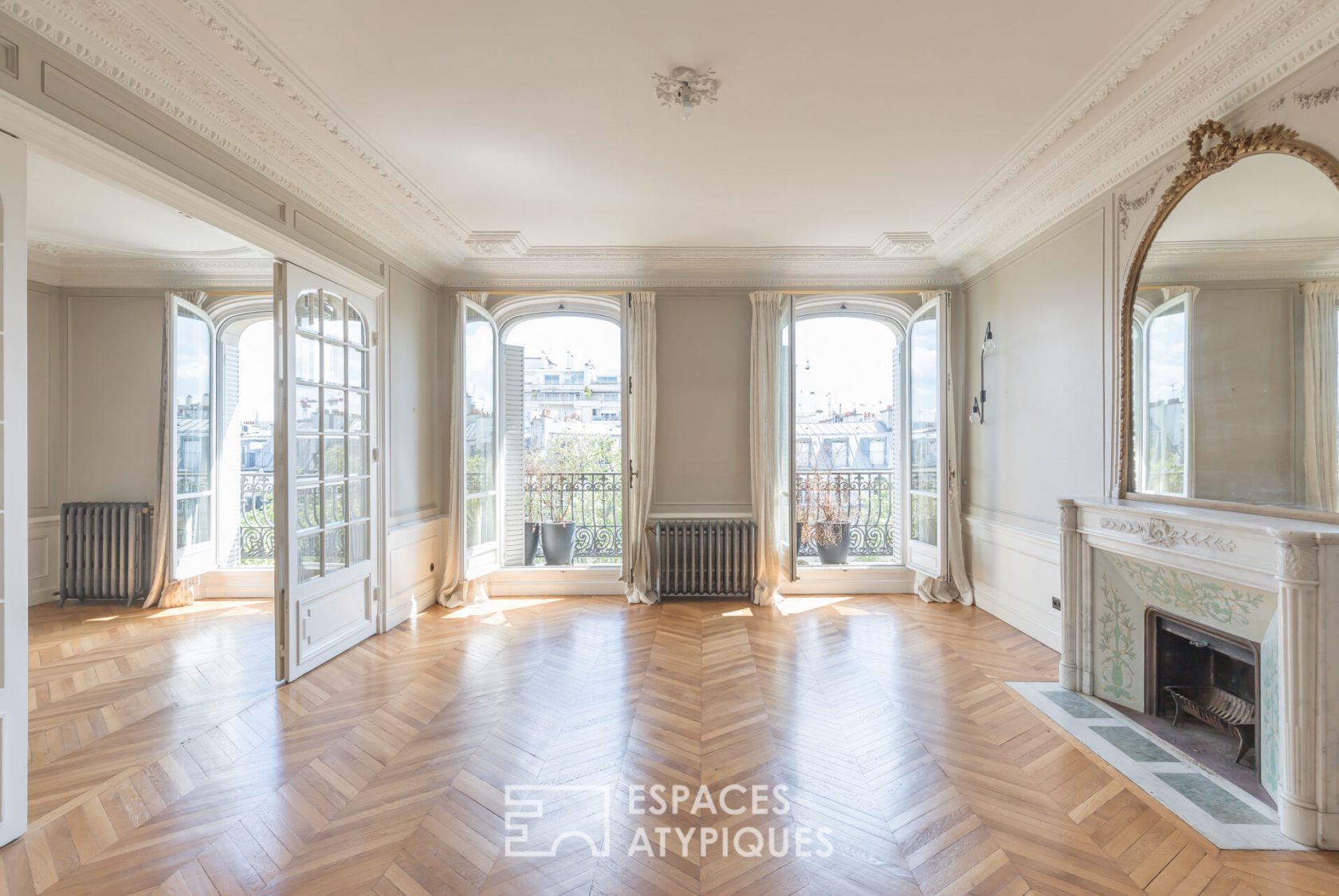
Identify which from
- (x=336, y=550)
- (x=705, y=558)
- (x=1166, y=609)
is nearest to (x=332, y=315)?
(x=336, y=550)

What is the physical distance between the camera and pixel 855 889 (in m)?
1.74

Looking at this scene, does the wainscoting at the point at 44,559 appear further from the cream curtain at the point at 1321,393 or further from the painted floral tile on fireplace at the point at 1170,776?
the cream curtain at the point at 1321,393

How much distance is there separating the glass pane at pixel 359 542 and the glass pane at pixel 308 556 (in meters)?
0.32

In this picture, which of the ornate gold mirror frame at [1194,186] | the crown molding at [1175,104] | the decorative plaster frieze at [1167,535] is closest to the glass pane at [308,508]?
the decorative plaster frieze at [1167,535]

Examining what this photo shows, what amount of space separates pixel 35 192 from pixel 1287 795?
669 cm

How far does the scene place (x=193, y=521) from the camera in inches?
197

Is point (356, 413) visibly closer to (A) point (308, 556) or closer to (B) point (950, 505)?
(A) point (308, 556)

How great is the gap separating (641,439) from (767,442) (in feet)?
3.52

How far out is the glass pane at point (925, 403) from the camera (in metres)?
4.96

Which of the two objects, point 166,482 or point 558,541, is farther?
point 558,541

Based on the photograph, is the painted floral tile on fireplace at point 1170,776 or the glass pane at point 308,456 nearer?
the painted floral tile on fireplace at point 1170,776

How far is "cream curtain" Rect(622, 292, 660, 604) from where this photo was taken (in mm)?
5062

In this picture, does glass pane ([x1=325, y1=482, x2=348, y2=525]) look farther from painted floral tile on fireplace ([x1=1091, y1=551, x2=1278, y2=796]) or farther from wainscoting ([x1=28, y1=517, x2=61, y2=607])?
painted floral tile on fireplace ([x1=1091, y1=551, x2=1278, y2=796])

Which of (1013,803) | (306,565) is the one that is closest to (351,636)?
(306,565)
